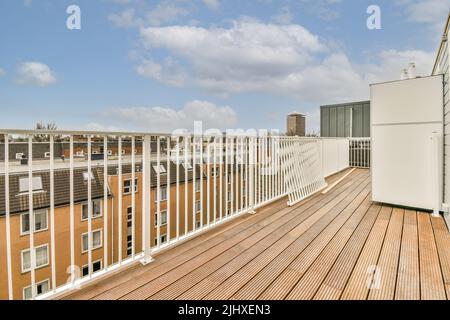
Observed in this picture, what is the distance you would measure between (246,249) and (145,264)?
90 centimetres

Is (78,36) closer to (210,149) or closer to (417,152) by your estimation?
(210,149)

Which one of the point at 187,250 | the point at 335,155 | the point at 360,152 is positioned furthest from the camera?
the point at 360,152

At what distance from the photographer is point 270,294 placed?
160 cm

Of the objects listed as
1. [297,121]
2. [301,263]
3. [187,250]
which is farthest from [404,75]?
[297,121]

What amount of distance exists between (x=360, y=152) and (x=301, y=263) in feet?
27.0

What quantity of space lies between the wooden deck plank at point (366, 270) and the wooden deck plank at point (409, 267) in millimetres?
152

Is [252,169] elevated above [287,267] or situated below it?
above

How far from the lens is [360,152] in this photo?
895 centimetres

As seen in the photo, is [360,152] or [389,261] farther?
[360,152]

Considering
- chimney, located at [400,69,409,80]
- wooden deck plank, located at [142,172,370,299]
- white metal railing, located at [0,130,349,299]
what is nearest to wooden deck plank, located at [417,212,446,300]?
wooden deck plank, located at [142,172,370,299]

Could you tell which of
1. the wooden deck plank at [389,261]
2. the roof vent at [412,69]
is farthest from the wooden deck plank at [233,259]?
the roof vent at [412,69]

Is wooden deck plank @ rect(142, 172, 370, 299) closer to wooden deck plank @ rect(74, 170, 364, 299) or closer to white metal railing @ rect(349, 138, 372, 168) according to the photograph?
wooden deck plank @ rect(74, 170, 364, 299)

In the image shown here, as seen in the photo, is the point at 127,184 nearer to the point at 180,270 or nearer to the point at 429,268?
the point at 180,270

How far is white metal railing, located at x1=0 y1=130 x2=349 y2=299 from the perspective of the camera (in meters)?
1.57
